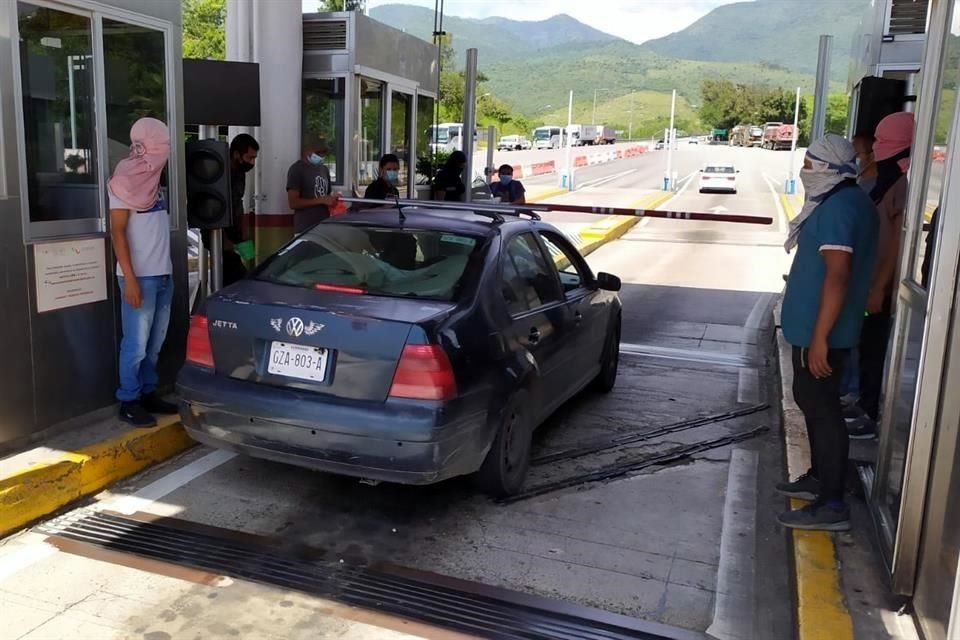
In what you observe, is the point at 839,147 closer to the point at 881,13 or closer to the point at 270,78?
the point at 881,13

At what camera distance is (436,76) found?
37.2 feet

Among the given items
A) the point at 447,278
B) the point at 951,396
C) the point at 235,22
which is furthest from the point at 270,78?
the point at 951,396

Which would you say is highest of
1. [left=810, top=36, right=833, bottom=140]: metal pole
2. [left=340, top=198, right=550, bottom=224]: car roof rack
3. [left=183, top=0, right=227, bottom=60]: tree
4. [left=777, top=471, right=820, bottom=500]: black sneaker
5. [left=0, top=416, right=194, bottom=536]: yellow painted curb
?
[left=183, top=0, right=227, bottom=60]: tree

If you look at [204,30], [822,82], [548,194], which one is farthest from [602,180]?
[822,82]

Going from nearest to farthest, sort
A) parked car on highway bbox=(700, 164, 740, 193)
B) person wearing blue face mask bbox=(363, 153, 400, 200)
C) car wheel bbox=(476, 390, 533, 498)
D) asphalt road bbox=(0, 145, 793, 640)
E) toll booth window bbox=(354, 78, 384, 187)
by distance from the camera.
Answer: asphalt road bbox=(0, 145, 793, 640) → car wheel bbox=(476, 390, 533, 498) → person wearing blue face mask bbox=(363, 153, 400, 200) → toll booth window bbox=(354, 78, 384, 187) → parked car on highway bbox=(700, 164, 740, 193)

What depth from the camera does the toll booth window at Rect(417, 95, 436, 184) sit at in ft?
36.2

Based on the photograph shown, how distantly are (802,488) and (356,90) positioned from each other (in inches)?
255

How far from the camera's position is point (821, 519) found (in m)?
3.97

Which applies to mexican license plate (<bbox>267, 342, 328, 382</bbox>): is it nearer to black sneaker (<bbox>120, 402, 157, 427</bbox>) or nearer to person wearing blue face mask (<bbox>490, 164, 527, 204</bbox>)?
black sneaker (<bbox>120, 402, 157, 427</bbox>)

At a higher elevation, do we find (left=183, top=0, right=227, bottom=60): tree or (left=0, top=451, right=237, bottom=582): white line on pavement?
(left=183, top=0, right=227, bottom=60): tree

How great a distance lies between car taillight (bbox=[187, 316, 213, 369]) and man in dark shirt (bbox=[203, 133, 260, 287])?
2.59 m

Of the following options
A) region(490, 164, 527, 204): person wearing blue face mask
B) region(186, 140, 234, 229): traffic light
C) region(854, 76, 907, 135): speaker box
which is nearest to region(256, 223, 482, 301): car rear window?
region(186, 140, 234, 229): traffic light

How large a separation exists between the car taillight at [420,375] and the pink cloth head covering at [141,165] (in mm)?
1989

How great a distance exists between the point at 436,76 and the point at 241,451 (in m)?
8.14
